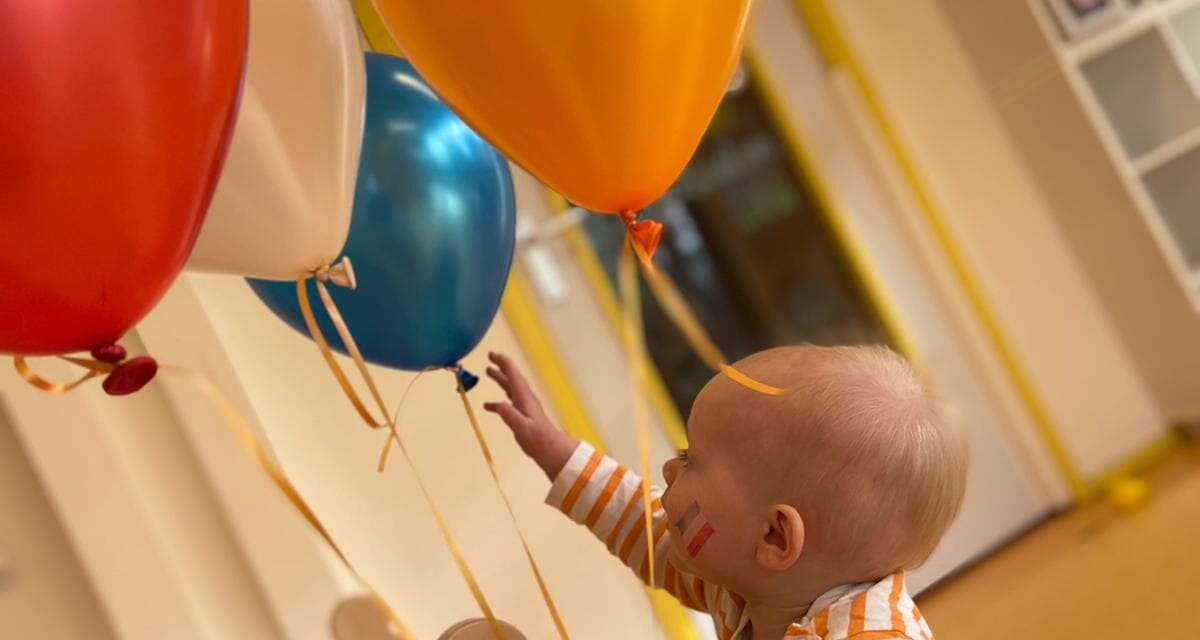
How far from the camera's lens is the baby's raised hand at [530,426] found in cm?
109

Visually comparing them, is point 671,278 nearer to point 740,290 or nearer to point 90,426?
point 740,290

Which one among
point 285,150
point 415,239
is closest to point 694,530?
point 415,239

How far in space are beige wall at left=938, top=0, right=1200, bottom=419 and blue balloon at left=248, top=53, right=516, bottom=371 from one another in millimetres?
1758

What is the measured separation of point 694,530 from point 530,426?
0.92 ft

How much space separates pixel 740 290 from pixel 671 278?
17 cm

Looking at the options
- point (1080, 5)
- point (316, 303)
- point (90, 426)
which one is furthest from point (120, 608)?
point (1080, 5)

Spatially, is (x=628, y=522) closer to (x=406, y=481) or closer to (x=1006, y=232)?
(x=406, y=481)

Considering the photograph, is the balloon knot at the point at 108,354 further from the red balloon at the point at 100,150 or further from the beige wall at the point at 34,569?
the beige wall at the point at 34,569

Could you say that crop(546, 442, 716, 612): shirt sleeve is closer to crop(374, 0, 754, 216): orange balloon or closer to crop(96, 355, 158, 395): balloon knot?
crop(374, 0, 754, 216): orange balloon

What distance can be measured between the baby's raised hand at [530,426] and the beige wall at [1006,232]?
1.51m

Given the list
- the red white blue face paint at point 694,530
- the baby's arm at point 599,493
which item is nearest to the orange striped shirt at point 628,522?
the baby's arm at point 599,493

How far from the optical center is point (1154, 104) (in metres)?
2.25

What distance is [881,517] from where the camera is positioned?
0.83 m

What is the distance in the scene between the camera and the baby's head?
0.83m
